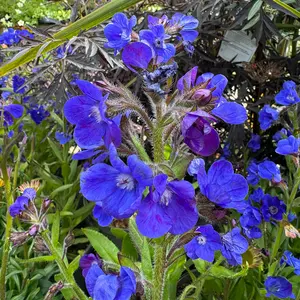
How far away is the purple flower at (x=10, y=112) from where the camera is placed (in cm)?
182

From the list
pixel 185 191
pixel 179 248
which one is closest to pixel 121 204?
pixel 185 191

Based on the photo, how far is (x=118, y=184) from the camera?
0.64m

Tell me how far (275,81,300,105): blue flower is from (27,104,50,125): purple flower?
1.11 metres

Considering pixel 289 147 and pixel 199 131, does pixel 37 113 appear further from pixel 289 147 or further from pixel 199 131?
pixel 199 131

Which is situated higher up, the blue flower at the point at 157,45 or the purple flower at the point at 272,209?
the blue flower at the point at 157,45

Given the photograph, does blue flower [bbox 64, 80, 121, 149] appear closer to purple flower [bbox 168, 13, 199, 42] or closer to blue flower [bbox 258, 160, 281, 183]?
purple flower [bbox 168, 13, 199, 42]

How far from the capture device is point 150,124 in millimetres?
713

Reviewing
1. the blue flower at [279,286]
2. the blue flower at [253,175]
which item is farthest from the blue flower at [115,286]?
the blue flower at [253,175]

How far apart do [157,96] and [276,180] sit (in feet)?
2.41

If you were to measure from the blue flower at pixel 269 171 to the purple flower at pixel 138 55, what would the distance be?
29.7 inches

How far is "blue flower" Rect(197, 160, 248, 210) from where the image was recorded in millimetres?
678

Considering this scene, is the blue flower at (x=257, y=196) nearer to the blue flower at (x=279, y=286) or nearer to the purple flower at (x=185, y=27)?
the blue flower at (x=279, y=286)

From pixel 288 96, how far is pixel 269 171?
0.24 meters

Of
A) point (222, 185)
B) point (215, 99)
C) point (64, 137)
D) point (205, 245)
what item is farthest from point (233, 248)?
point (64, 137)
